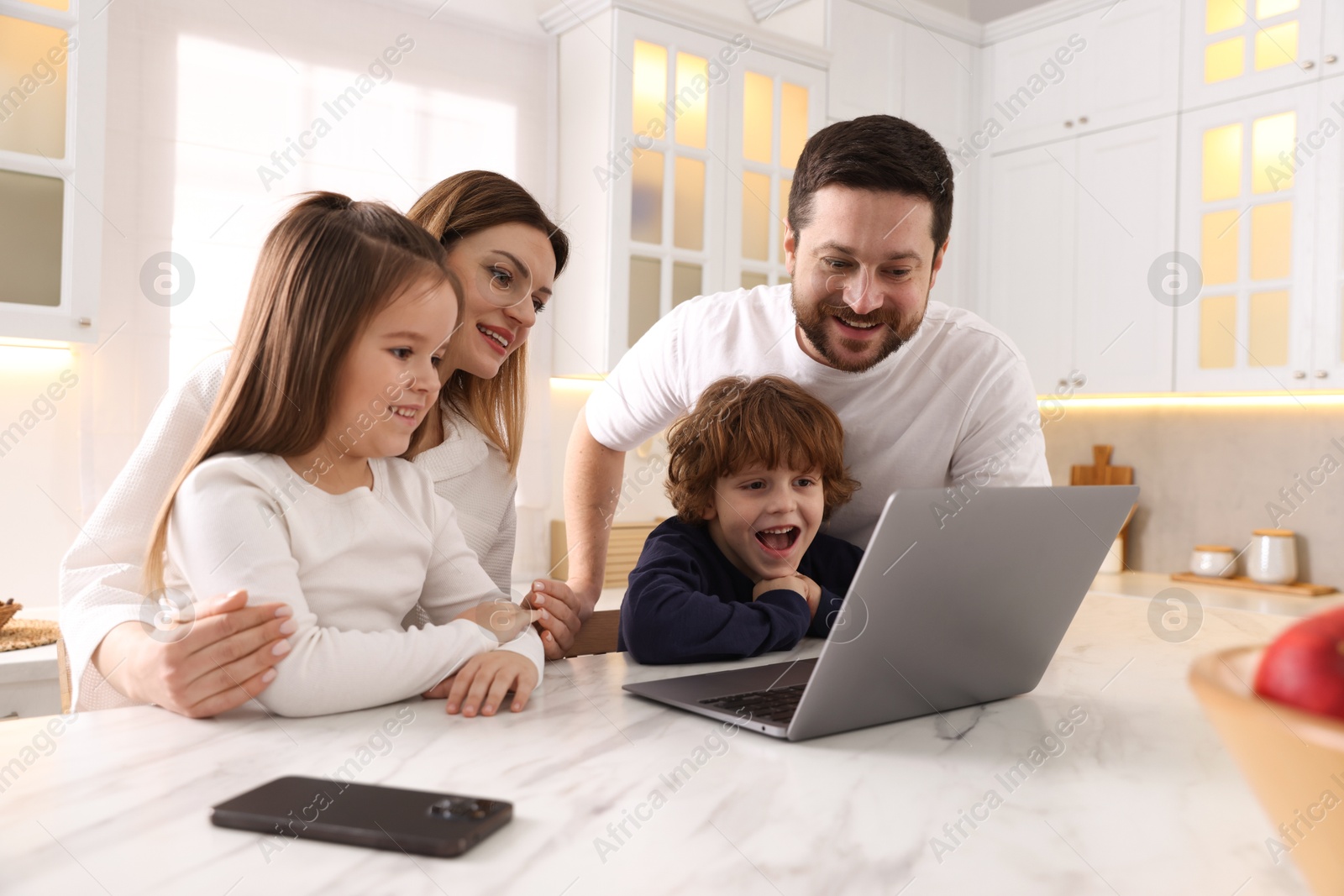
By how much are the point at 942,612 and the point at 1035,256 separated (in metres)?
2.62

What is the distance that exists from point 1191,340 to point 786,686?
90.0 inches

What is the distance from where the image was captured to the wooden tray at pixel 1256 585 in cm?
256

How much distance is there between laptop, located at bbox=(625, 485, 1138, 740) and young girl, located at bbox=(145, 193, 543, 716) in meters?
0.22

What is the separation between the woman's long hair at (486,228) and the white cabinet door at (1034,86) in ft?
7.06

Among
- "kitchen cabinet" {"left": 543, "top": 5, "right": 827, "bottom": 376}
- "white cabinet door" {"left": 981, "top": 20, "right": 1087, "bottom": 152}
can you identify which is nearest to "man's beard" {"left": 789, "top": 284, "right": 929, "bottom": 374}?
"kitchen cabinet" {"left": 543, "top": 5, "right": 827, "bottom": 376}

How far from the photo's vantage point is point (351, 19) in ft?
8.01

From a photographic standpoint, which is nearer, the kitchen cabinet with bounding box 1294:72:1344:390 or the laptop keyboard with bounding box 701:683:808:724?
the laptop keyboard with bounding box 701:683:808:724

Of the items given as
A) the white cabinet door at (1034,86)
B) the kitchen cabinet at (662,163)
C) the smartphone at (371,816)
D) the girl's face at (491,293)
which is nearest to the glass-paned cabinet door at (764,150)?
the kitchen cabinet at (662,163)

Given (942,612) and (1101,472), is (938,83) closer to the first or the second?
(1101,472)

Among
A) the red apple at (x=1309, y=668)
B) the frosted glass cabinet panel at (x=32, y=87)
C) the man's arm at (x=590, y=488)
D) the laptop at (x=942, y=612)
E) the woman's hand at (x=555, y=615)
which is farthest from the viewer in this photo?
the frosted glass cabinet panel at (x=32, y=87)

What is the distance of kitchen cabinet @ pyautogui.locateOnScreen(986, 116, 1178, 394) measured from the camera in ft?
8.98

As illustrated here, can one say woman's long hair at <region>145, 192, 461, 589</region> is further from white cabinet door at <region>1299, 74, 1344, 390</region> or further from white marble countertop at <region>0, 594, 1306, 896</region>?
white cabinet door at <region>1299, 74, 1344, 390</region>

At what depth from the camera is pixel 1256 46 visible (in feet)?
8.27

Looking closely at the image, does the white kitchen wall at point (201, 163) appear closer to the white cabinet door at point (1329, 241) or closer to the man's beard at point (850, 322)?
the man's beard at point (850, 322)
